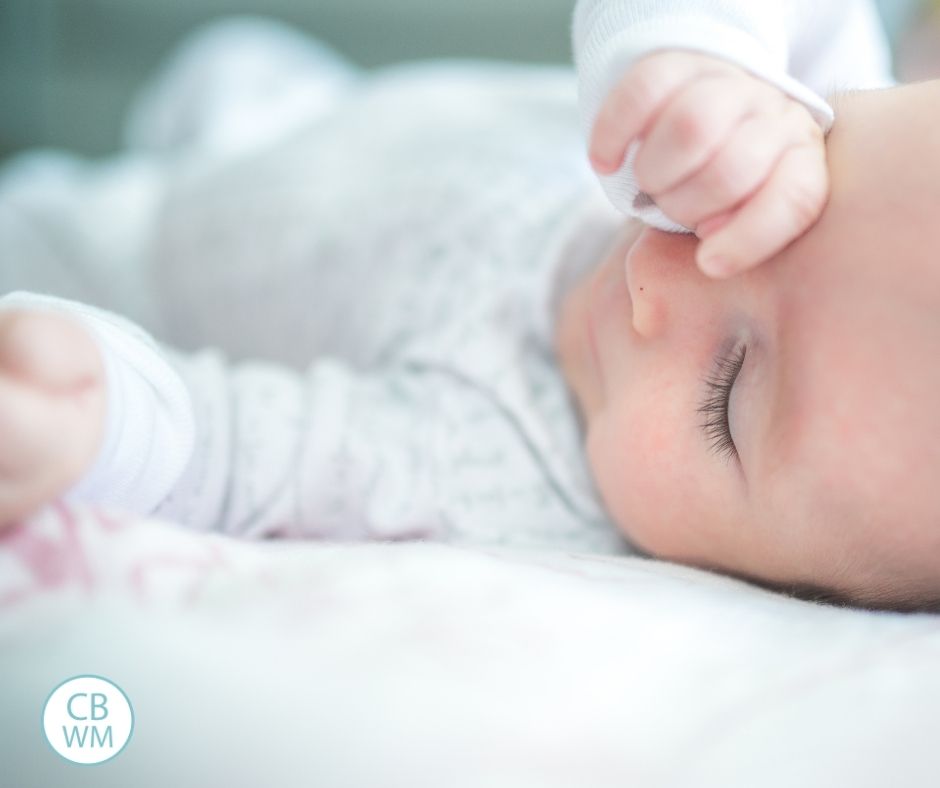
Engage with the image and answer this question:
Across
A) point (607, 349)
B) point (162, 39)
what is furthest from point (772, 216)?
point (162, 39)

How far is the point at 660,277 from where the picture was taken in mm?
592

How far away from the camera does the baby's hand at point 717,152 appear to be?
1.61 ft

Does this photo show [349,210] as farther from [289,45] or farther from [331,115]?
[289,45]

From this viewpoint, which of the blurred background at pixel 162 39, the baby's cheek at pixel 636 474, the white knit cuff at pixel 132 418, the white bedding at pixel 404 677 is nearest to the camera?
the white bedding at pixel 404 677

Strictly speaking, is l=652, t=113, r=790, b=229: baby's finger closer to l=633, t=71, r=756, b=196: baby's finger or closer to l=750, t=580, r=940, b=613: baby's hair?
l=633, t=71, r=756, b=196: baby's finger

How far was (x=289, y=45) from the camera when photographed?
1.53 m

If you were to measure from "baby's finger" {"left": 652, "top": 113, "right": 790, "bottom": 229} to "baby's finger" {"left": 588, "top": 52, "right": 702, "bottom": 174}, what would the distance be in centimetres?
4

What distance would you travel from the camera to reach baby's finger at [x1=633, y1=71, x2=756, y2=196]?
486mm

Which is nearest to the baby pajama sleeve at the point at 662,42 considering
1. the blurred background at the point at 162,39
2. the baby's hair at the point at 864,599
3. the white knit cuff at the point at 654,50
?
the white knit cuff at the point at 654,50

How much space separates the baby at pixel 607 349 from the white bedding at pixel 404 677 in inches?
2.6

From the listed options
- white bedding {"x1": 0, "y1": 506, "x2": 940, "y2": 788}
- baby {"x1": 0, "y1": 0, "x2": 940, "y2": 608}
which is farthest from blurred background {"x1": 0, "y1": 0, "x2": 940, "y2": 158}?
white bedding {"x1": 0, "y1": 506, "x2": 940, "y2": 788}

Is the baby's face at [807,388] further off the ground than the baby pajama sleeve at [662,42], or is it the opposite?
the baby pajama sleeve at [662,42]

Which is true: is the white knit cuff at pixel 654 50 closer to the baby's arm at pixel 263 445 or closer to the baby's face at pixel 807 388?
the baby's face at pixel 807 388

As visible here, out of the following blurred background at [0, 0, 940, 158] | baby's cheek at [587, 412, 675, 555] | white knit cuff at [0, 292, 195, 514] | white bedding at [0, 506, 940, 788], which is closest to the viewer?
white bedding at [0, 506, 940, 788]
